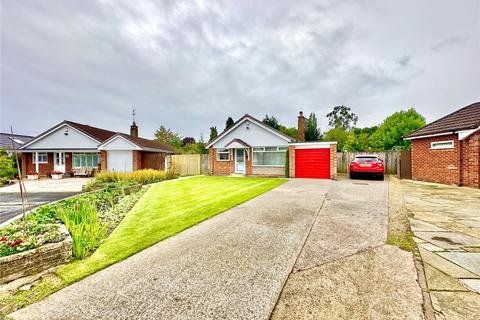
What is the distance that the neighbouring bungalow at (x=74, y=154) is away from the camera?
770 inches

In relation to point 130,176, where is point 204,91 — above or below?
above

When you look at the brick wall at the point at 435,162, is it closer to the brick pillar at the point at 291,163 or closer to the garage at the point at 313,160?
the garage at the point at 313,160

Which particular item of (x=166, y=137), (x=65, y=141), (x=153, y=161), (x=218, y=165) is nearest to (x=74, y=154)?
(x=65, y=141)

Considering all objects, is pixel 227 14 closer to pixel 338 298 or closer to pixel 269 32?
pixel 269 32

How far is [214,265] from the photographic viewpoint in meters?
2.99

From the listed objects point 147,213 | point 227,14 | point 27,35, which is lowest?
point 147,213

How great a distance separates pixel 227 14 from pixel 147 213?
1199 cm

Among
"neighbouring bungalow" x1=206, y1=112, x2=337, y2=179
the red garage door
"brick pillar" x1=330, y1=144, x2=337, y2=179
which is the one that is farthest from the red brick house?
the red garage door

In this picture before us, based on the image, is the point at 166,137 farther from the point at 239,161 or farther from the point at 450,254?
the point at 450,254

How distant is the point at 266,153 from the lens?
56.1ft

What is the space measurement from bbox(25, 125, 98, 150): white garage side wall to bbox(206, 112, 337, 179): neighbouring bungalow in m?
13.1

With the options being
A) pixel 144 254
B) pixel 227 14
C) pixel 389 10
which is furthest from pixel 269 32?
pixel 144 254

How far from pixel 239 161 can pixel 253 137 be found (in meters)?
2.57

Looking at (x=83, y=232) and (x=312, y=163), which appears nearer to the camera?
(x=83, y=232)
